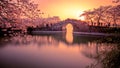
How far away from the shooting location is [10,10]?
374 cm

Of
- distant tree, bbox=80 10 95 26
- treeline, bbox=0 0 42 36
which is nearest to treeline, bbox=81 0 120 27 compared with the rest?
distant tree, bbox=80 10 95 26

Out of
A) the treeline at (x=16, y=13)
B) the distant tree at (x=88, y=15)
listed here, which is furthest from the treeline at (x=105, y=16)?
the treeline at (x=16, y=13)

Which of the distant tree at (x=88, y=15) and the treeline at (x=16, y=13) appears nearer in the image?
the treeline at (x=16, y=13)

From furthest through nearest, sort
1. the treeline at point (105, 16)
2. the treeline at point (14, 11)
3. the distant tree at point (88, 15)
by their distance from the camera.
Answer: the distant tree at point (88, 15) < the treeline at point (105, 16) < the treeline at point (14, 11)

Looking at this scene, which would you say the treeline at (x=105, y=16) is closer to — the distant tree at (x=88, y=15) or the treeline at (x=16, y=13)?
the distant tree at (x=88, y=15)

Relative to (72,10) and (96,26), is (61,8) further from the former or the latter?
(96,26)

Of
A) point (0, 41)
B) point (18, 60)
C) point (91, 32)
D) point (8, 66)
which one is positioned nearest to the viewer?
point (8, 66)

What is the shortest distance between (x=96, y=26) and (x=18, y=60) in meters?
6.54

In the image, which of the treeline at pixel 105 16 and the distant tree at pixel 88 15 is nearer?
the treeline at pixel 105 16

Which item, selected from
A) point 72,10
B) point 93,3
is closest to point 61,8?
point 72,10

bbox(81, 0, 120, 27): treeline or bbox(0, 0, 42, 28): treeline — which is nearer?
bbox(0, 0, 42, 28): treeline

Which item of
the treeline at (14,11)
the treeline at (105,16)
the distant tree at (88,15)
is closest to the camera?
the treeline at (14,11)

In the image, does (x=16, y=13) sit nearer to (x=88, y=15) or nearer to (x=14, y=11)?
(x=14, y=11)

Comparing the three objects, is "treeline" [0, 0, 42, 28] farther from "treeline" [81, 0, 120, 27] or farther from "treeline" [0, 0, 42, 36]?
"treeline" [81, 0, 120, 27]
